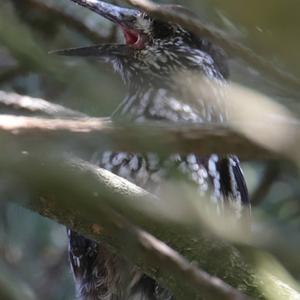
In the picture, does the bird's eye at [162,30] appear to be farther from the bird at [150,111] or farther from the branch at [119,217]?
the branch at [119,217]

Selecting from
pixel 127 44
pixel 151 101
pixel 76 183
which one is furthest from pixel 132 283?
pixel 76 183

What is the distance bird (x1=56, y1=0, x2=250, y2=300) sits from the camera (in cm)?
236

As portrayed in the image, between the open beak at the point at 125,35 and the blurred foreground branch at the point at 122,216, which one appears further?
the open beak at the point at 125,35

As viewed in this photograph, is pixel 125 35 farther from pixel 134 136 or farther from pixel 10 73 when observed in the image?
pixel 134 136

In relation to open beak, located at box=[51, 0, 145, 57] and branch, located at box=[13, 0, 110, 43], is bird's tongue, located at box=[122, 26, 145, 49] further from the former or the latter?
branch, located at box=[13, 0, 110, 43]

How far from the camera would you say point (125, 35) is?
2.80 metres

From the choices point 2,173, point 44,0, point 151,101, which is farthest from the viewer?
point 44,0

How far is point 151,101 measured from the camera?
2.68 m

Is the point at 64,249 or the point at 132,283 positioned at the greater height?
the point at 132,283

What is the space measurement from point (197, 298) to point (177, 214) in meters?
0.43

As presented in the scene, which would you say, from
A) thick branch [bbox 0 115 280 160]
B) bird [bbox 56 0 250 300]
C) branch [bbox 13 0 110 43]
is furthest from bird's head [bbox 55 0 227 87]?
thick branch [bbox 0 115 280 160]

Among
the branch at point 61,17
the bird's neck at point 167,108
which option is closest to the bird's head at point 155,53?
the bird's neck at point 167,108

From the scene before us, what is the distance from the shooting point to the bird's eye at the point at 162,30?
2834 mm

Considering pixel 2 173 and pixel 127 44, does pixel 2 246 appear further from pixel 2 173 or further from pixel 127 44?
pixel 2 173
